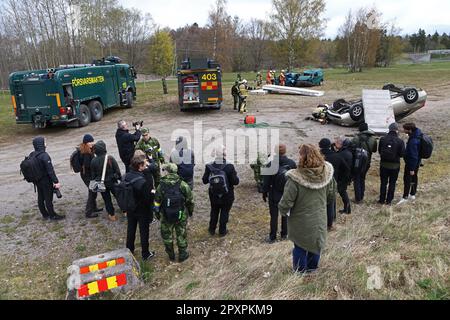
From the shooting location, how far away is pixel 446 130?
12.6 m

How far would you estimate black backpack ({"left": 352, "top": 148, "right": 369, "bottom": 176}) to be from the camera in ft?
21.2

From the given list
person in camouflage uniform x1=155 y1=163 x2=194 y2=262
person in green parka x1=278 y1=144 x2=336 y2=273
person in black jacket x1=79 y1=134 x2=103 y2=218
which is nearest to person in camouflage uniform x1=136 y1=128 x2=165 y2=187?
person in black jacket x1=79 y1=134 x2=103 y2=218

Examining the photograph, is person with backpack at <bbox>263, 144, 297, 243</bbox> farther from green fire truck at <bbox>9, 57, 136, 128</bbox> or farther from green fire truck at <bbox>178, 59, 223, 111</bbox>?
green fire truck at <bbox>178, 59, 223, 111</bbox>

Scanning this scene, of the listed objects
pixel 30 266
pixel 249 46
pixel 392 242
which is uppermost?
pixel 249 46

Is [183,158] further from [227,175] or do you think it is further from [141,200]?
[141,200]

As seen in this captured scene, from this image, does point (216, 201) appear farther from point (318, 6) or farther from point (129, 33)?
point (129, 33)

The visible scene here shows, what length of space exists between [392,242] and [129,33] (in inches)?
1915

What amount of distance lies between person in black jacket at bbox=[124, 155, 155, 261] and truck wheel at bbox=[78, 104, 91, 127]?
35.8 ft

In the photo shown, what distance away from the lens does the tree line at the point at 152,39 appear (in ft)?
97.2

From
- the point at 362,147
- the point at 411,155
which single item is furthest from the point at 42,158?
the point at 411,155

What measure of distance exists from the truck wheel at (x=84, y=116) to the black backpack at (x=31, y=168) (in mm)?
9210

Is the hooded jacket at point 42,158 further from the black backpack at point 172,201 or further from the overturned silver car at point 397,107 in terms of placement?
the overturned silver car at point 397,107

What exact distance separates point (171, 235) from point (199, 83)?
12172mm
